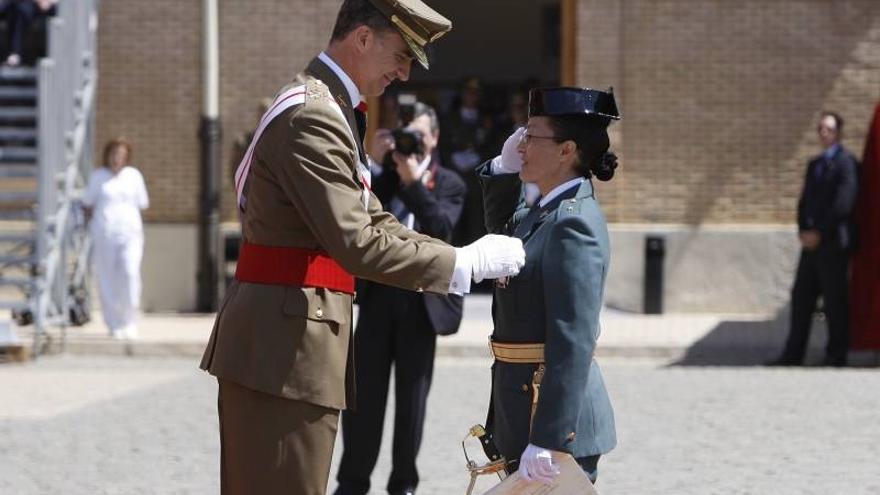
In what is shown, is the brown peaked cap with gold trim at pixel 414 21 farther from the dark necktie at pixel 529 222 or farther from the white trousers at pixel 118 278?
the white trousers at pixel 118 278

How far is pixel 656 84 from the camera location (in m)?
19.1

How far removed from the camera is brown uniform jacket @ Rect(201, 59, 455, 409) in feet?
15.4

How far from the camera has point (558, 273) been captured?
4.82 meters

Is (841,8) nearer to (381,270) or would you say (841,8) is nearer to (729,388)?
(729,388)

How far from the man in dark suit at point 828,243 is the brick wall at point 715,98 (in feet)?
13.6

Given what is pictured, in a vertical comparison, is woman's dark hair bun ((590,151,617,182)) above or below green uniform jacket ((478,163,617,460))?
above

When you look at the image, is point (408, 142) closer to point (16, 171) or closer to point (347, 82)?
point (347, 82)

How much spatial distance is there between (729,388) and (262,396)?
8.48 m

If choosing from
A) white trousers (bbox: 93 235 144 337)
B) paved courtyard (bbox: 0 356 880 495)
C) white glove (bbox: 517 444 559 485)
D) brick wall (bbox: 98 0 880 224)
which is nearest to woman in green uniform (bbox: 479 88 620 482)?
white glove (bbox: 517 444 559 485)

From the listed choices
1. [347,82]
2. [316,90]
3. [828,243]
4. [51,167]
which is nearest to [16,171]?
[51,167]

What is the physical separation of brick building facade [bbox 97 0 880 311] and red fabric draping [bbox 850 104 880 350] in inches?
150

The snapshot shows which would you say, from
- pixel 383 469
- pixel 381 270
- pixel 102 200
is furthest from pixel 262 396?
pixel 102 200

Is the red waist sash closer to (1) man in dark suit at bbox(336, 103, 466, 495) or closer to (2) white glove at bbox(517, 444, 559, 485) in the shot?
(2) white glove at bbox(517, 444, 559, 485)

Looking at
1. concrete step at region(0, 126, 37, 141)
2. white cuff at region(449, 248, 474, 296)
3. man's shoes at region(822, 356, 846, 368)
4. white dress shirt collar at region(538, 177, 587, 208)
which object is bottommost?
man's shoes at region(822, 356, 846, 368)
